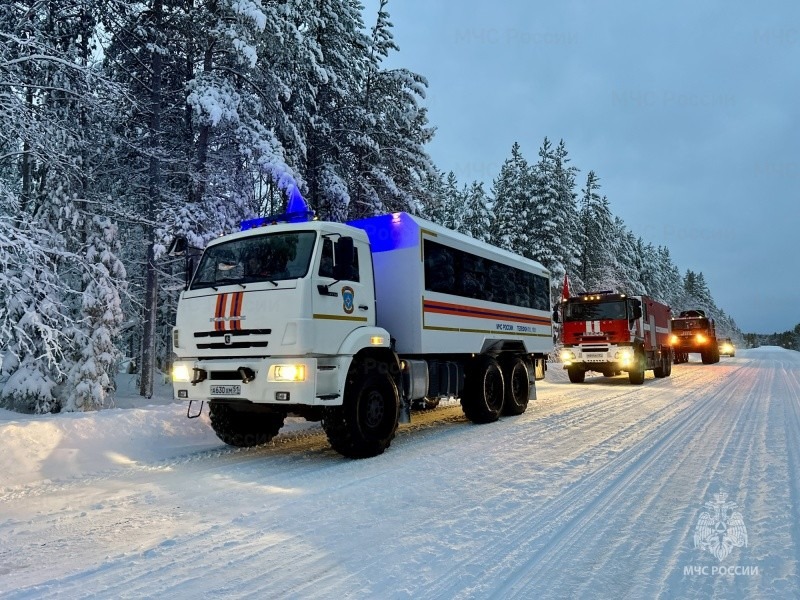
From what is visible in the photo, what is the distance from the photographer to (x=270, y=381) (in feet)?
20.4

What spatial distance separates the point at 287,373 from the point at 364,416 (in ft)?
4.33

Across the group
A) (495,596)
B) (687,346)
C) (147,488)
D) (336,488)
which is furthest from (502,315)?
(687,346)

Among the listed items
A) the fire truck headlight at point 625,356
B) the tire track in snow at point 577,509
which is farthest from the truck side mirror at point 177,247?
the fire truck headlight at point 625,356

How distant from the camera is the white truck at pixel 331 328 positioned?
6.29 meters

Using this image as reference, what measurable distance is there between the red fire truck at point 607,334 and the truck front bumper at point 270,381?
12915 mm

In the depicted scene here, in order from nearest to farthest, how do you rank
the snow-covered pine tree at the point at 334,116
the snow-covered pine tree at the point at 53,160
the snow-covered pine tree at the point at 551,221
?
the snow-covered pine tree at the point at 53,160, the snow-covered pine tree at the point at 334,116, the snow-covered pine tree at the point at 551,221

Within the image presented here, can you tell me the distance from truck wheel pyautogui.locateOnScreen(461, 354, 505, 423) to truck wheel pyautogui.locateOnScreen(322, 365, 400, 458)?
8.98ft

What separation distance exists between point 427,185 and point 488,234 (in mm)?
14483

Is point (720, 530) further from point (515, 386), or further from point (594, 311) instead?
point (594, 311)

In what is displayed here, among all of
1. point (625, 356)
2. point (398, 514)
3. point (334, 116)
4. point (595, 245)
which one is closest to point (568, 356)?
point (625, 356)

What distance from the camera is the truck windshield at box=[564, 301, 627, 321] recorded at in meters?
18.2

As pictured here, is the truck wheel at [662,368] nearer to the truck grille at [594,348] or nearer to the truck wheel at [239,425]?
the truck grille at [594,348]

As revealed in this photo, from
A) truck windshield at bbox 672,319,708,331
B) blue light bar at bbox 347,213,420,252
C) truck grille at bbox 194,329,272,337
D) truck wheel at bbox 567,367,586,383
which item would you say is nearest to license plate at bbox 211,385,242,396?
truck grille at bbox 194,329,272,337

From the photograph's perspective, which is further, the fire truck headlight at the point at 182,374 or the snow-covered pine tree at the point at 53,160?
the snow-covered pine tree at the point at 53,160
